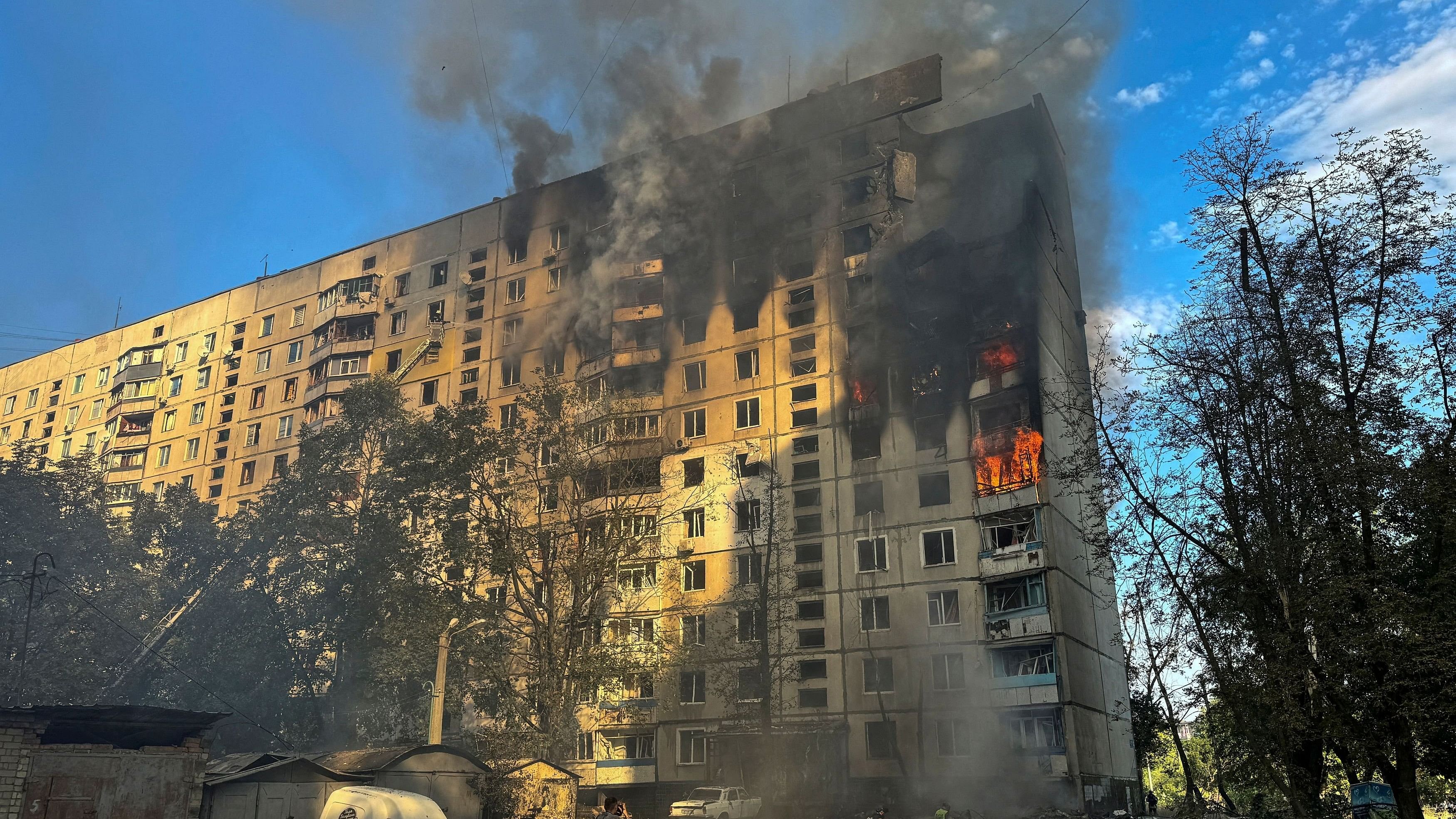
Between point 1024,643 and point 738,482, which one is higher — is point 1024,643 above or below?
below

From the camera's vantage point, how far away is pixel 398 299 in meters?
74.6

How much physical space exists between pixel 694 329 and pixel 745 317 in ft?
12.0

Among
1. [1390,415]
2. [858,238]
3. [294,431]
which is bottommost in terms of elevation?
[1390,415]

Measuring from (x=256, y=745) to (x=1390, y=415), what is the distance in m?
49.7

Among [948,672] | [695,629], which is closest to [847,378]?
[695,629]

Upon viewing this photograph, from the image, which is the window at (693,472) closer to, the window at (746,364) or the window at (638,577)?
the window at (746,364)

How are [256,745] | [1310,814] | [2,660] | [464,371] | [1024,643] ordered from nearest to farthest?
1. [1310,814]
2. [2,660]
3. [1024,643]
4. [256,745]
5. [464,371]

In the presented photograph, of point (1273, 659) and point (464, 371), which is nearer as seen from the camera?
point (1273, 659)

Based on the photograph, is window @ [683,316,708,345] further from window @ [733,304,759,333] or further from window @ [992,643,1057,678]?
window @ [992,643,1057,678]

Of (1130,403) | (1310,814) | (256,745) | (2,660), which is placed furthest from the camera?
(256,745)

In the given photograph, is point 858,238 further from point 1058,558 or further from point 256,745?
point 256,745

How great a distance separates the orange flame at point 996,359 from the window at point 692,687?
66.5ft

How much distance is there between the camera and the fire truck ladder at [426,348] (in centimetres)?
7169

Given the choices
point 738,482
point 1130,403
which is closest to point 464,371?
point 738,482
